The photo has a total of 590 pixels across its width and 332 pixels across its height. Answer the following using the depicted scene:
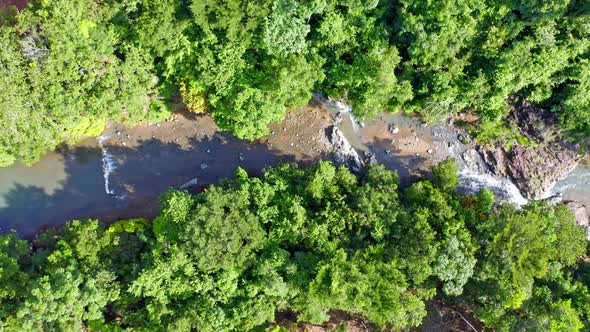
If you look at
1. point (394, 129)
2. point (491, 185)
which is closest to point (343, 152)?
point (394, 129)

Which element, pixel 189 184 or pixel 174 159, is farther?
pixel 174 159

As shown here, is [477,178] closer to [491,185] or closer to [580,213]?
[491,185]

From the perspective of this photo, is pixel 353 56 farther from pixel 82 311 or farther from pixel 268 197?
pixel 82 311

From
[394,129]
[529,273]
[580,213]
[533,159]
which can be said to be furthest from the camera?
[394,129]

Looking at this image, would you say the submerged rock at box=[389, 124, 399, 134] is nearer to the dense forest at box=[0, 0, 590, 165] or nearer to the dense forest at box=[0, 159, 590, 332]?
the dense forest at box=[0, 0, 590, 165]

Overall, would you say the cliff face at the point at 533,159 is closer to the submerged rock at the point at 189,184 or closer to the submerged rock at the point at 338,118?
the submerged rock at the point at 338,118

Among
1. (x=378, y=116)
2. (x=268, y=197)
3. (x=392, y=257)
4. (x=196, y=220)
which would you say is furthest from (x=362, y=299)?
(x=378, y=116)

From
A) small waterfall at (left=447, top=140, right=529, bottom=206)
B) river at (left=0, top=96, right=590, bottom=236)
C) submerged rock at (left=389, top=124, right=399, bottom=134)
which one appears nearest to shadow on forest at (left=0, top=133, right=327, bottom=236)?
river at (left=0, top=96, right=590, bottom=236)
